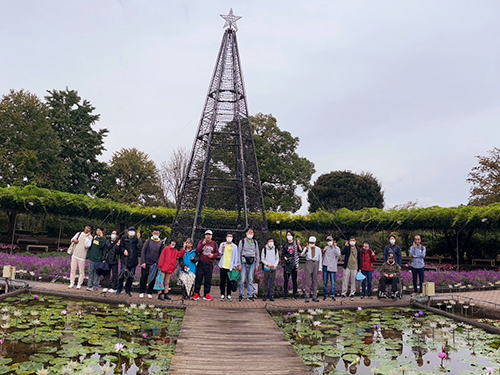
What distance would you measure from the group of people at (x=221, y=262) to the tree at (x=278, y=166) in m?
17.2

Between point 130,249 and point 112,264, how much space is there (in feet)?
2.80

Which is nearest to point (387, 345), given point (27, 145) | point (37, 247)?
point (37, 247)

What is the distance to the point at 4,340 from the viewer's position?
498 cm

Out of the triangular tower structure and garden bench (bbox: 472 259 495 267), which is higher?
the triangular tower structure

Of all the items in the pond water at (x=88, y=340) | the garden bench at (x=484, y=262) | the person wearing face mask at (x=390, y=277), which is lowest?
the pond water at (x=88, y=340)

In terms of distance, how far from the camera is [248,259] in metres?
9.06

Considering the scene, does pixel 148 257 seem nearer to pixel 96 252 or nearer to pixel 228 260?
pixel 96 252

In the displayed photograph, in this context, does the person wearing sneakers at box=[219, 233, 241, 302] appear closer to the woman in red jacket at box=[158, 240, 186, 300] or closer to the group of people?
the group of people

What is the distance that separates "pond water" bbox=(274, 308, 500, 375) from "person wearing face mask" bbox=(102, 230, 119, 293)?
4261 millimetres

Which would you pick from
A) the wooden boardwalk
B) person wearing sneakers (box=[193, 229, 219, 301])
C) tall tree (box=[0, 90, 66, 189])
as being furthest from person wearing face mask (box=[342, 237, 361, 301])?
tall tree (box=[0, 90, 66, 189])

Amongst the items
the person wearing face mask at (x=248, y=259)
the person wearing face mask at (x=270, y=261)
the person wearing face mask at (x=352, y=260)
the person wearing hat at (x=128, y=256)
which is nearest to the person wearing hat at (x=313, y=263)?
the person wearing face mask at (x=270, y=261)

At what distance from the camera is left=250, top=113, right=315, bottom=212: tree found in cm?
2783

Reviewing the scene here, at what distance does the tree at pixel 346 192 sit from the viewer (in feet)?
128

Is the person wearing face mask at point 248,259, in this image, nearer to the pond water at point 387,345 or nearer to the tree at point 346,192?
the pond water at point 387,345
